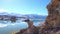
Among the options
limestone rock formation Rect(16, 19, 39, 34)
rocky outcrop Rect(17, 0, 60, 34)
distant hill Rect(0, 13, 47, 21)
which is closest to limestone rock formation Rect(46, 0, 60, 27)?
rocky outcrop Rect(17, 0, 60, 34)

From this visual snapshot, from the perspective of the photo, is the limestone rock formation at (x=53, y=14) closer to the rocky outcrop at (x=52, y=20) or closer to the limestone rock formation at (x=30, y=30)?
the rocky outcrop at (x=52, y=20)

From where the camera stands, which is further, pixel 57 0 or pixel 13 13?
pixel 13 13

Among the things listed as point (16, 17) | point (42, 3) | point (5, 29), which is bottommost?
point (5, 29)

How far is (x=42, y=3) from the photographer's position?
4.86m

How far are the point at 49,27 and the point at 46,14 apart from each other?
1.54 feet

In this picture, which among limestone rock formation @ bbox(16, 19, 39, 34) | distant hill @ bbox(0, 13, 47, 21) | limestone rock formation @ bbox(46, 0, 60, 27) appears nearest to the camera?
limestone rock formation @ bbox(46, 0, 60, 27)

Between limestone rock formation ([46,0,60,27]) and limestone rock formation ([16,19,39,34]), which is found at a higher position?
limestone rock formation ([46,0,60,27])

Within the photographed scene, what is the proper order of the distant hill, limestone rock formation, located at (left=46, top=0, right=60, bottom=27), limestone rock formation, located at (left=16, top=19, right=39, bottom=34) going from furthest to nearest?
the distant hill
limestone rock formation, located at (left=16, top=19, right=39, bottom=34)
limestone rock formation, located at (left=46, top=0, right=60, bottom=27)

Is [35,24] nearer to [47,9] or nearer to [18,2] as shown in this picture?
[47,9]

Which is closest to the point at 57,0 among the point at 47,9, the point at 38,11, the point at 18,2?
the point at 47,9

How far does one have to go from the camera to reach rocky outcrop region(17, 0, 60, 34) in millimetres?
4441

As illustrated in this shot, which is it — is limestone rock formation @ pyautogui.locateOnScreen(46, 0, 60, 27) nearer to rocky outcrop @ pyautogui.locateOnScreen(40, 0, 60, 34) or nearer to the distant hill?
rocky outcrop @ pyautogui.locateOnScreen(40, 0, 60, 34)

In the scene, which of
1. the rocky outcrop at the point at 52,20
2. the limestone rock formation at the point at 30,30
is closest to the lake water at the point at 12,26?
the limestone rock formation at the point at 30,30

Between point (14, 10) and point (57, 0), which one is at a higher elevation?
point (57, 0)
